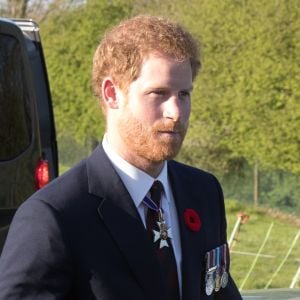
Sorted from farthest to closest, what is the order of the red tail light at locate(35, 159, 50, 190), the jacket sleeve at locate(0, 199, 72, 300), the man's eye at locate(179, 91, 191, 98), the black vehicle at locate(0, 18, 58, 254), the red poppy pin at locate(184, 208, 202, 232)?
the red tail light at locate(35, 159, 50, 190) < the black vehicle at locate(0, 18, 58, 254) < the red poppy pin at locate(184, 208, 202, 232) < the man's eye at locate(179, 91, 191, 98) < the jacket sleeve at locate(0, 199, 72, 300)

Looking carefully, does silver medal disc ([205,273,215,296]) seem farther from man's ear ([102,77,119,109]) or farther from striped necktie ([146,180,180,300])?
man's ear ([102,77,119,109])

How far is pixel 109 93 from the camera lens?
6.75ft

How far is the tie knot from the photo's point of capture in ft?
6.84

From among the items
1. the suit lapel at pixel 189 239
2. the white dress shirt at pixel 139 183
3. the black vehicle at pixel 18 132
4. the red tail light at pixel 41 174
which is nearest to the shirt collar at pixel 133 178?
the white dress shirt at pixel 139 183

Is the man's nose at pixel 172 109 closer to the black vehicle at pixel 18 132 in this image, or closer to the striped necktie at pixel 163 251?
the striped necktie at pixel 163 251

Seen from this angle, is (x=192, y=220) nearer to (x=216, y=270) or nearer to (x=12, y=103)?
(x=216, y=270)

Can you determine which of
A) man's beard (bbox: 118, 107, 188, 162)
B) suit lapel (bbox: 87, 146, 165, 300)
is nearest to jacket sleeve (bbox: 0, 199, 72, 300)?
suit lapel (bbox: 87, 146, 165, 300)

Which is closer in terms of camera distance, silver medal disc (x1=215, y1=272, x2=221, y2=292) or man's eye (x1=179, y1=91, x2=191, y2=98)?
man's eye (x1=179, y1=91, x2=191, y2=98)

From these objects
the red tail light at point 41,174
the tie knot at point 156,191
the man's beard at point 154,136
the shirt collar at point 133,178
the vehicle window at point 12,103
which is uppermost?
the man's beard at point 154,136

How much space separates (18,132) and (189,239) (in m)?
3.51

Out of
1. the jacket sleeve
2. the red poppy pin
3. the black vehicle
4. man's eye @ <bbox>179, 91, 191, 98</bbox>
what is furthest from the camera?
the black vehicle

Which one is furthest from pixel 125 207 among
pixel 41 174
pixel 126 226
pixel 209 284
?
pixel 41 174

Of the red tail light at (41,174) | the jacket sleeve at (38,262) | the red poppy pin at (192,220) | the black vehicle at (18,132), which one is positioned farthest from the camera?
the red tail light at (41,174)

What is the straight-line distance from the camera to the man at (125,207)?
1922 millimetres
